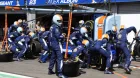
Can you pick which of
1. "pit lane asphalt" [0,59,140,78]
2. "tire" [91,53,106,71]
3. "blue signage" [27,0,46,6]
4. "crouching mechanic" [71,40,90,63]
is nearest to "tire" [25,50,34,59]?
"pit lane asphalt" [0,59,140,78]

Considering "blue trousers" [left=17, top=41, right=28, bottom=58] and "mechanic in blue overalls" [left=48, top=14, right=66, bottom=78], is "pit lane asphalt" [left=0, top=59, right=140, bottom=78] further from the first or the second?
"blue trousers" [left=17, top=41, right=28, bottom=58]

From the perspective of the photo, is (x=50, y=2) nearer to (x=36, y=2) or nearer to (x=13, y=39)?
(x=36, y=2)

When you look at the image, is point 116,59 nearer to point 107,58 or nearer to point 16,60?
point 107,58

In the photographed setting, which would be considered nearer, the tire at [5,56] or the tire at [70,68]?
the tire at [70,68]

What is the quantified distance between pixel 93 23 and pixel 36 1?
7.87 metres

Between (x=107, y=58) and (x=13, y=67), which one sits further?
(x=13, y=67)

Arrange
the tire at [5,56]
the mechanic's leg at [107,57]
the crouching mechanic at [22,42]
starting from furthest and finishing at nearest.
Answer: the crouching mechanic at [22,42]
the tire at [5,56]
the mechanic's leg at [107,57]

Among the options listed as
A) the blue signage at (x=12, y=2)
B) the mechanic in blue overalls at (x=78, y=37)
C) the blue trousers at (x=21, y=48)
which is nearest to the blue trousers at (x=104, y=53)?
the mechanic in blue overalls at (x=78, y=37)

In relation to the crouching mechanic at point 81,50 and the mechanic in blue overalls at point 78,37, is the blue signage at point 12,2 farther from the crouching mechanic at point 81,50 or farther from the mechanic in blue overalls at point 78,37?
the crouching mechanic at point 81,50

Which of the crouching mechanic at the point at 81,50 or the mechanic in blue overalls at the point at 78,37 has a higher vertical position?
the mechanic in blue overalls at the point at 78,37

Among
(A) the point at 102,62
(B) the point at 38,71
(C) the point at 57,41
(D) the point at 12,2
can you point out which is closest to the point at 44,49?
(B) the point at 38,71

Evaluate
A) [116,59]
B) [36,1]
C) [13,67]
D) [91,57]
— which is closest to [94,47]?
[91,57]

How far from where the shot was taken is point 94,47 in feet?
38.1

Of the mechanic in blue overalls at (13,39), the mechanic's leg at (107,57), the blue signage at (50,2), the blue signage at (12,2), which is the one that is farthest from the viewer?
the blue signage at (12,2)
